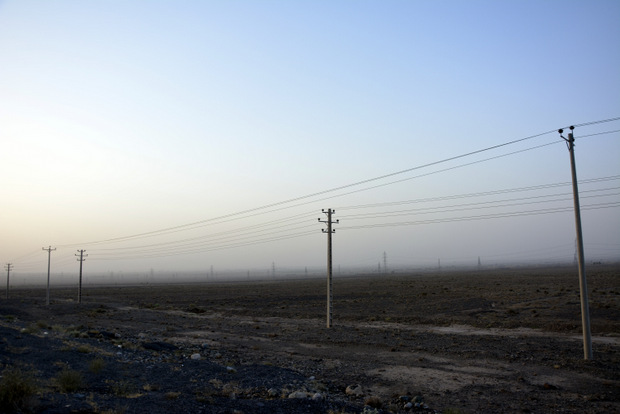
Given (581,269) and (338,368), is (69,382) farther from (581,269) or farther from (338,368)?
(581,269)

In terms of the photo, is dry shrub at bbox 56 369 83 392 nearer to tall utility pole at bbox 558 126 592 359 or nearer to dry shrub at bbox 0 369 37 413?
dry shrub at bbox 0 369 37 413

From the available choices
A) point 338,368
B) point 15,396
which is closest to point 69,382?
point 15,396

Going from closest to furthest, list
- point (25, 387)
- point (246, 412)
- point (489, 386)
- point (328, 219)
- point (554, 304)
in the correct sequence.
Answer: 1. point (25, 387)
2. point (246, 412)
3. point (489, 386)
4. point (328, 219)
5. point (554, 304)

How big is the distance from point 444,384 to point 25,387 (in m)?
13.9

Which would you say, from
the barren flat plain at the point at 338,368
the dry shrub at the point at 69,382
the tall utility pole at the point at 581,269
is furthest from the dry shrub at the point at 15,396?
the tall utility pole at the point at 581,269

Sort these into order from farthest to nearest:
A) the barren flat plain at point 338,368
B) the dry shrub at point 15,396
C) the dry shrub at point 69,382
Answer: the dry shrub at point 69,382 < the barren flat plain at point 338,368 < the dry shrub at point 15,396

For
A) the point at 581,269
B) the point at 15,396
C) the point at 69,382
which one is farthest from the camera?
the point at 581,269

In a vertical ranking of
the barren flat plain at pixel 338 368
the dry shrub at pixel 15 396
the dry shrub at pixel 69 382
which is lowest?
the barren flat plain at pixel 338 368

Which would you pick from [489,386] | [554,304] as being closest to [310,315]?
[554,304]

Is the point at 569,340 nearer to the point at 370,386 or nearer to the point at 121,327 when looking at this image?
the point at 370,386

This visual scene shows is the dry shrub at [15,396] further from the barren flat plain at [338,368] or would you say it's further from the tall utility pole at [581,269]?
the tall utility pole at [581,269]

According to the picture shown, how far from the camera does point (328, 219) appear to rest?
36.1 m

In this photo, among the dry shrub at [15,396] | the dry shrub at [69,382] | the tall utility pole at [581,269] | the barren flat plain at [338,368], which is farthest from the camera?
the tall utility pole at [581,269]

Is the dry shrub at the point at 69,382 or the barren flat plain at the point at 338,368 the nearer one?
the barren flat plain at the point at 338,368
